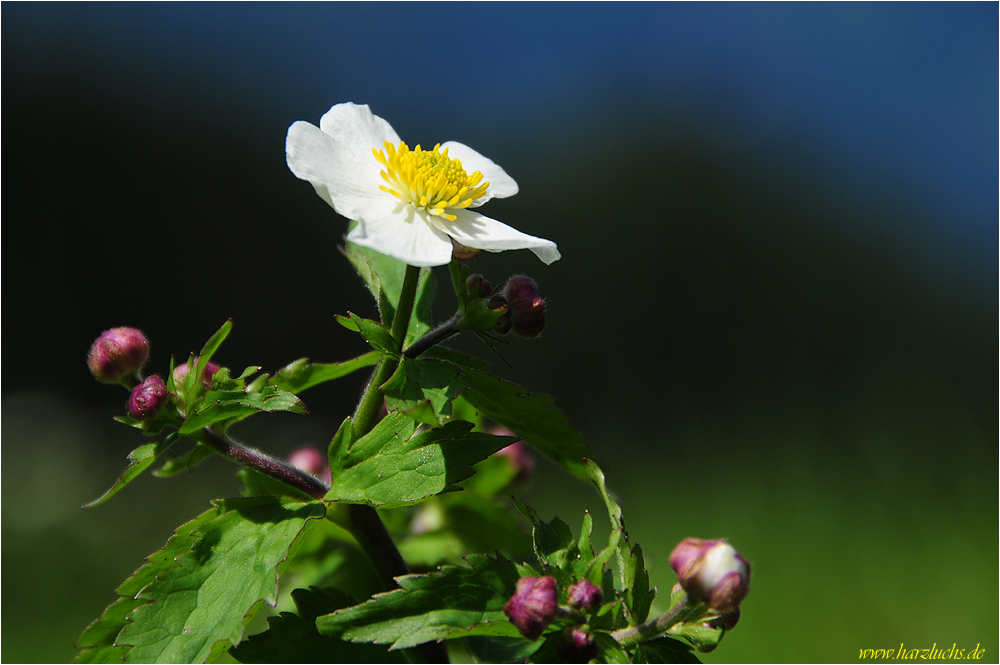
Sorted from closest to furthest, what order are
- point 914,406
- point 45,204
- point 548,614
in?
point 548,614 → point 914,406 → point 45,204

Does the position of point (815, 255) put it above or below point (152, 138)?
below

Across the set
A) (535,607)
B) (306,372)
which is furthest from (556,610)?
(306,372)

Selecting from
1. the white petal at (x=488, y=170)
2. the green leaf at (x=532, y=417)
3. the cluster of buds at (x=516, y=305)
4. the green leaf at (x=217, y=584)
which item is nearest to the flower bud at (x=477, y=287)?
the cluster of buds at (x=516, y=305)

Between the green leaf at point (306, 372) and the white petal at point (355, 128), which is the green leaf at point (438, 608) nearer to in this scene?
the green leaf at point (306, 372)

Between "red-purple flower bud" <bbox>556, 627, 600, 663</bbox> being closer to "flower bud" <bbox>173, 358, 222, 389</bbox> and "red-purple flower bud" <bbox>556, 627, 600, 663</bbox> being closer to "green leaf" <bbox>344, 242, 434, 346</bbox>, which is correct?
"green leaf" <bbox>344, 242, 434, 346</bbox>

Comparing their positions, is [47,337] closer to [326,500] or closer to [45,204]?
[45,204]

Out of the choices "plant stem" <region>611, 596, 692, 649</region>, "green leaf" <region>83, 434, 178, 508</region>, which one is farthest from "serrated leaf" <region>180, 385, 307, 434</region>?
"plant stem" <region>611, 596, 692, 649</region>

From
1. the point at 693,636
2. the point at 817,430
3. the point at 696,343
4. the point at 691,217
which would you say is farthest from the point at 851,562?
the point at 691,217
